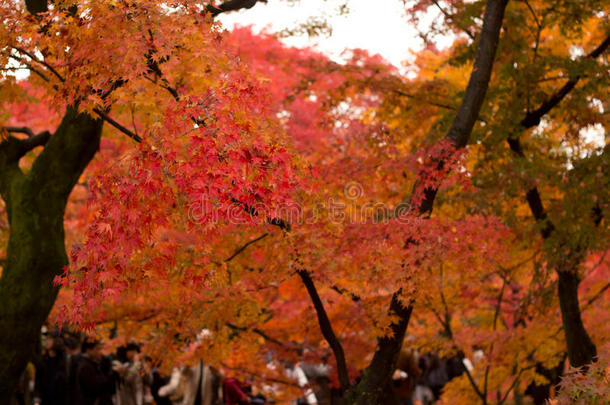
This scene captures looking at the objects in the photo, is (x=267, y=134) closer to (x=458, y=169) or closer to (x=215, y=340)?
(x=458, y=169)

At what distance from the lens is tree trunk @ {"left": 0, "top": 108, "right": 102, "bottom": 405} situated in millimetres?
6645

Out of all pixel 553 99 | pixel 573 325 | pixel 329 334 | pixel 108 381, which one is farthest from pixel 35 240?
pixel 573 325

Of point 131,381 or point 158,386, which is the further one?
point 158,386

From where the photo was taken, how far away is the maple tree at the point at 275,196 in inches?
186

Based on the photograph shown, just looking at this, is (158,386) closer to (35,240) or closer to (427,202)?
(35,240)

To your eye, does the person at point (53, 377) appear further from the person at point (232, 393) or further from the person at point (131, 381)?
the person at point (232, 393)

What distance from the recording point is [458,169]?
702cm

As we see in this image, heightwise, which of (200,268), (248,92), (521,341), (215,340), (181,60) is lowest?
(521,341)

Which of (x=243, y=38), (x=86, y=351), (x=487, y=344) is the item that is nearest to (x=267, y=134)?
(x=86, y=351)

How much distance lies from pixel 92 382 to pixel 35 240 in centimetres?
378

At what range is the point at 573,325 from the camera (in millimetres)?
9219

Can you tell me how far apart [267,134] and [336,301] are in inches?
165

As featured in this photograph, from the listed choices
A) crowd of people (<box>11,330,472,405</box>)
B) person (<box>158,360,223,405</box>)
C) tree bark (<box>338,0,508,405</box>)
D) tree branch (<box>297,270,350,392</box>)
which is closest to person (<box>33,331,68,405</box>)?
crowd of people (<box>11,330,472,405</box>)

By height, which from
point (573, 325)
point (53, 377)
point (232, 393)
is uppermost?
point (53, 377)
